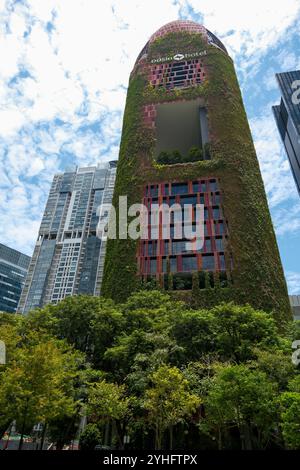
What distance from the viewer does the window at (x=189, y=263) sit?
43225 mm

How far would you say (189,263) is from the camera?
43688 mm

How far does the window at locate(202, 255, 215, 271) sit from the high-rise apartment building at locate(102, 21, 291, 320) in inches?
4.5

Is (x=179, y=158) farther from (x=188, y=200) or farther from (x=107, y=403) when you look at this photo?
(x=107, y=403)

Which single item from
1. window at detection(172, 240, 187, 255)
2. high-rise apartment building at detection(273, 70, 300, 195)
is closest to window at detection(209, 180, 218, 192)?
window at detection(172, 240, 187, 255)

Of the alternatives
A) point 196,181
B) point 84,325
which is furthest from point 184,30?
point 84,325

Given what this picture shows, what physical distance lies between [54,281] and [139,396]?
89559 mm

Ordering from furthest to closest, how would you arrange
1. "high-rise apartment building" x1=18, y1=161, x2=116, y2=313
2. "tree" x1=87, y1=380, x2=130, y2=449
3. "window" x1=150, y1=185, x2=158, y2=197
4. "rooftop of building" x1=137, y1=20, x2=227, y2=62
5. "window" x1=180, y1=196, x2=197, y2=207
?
"high-rise apartment building" x1=18, y1=161, x2=116, y2=313 → "rooftop of building" x1=137, y1=20, x2=227, y2=62 → "window" x1=150, y1=185, x2=158, y2=197 → "window" x1=180, y1=196, x2=197, y2=207 → "tree" x1=87, y1=380, x2=130, y2=449

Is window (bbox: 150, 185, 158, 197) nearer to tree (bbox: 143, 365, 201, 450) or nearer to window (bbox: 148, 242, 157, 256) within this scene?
window (bbox: 148, 242, 157, 256)

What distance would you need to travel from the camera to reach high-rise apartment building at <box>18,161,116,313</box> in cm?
10619

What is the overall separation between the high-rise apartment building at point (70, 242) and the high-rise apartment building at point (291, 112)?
185ft

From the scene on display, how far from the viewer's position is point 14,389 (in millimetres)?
18703

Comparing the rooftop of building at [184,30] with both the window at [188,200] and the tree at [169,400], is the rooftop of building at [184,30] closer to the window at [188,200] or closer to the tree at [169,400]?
the window at [188,200]

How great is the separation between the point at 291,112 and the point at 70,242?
73654 millimetres
